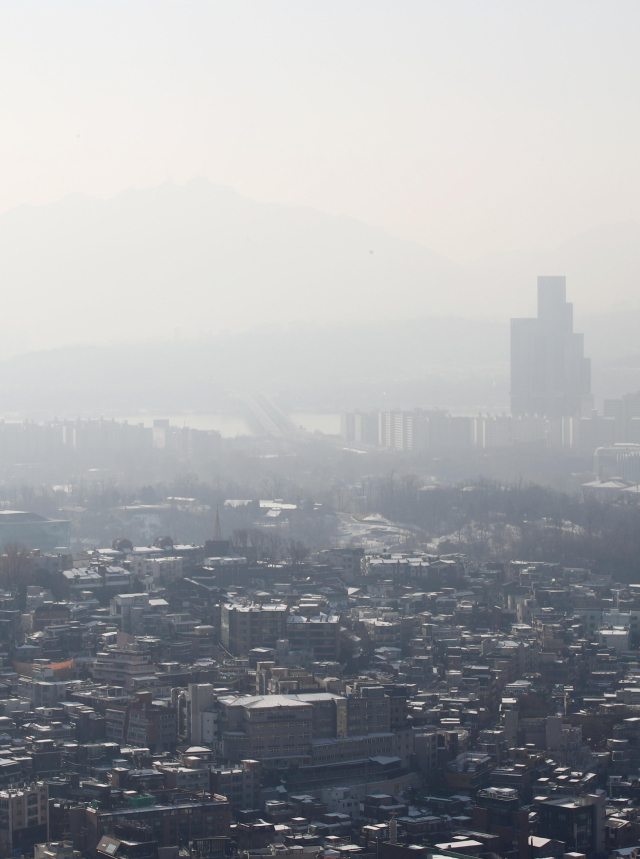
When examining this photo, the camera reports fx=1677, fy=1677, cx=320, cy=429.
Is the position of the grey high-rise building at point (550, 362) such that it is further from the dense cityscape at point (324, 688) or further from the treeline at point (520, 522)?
the dense cityscape at point (324, 688)

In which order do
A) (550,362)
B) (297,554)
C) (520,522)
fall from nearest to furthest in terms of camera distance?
1. (297,554)
2. (520,522)
3. (550,362)

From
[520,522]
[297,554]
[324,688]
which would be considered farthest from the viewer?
[520,522]

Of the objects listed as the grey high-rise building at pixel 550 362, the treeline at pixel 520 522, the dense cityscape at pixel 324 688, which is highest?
the grey high-rise building at pixel 550 362

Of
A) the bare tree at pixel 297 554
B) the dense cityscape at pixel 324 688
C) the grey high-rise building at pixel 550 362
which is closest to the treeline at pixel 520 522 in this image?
the dense cityscape at pixel 324 688

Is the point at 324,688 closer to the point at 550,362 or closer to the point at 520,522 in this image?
the point at 520,522

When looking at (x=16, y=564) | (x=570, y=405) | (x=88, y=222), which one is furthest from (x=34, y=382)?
(x=16, y=564)

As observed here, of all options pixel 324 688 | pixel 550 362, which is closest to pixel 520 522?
pixel 324 688

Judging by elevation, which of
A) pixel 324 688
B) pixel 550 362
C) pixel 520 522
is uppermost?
pixel 550 362

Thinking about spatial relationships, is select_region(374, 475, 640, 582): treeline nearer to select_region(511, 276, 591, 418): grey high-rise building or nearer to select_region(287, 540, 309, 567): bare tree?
select_region(287, 540, 309, 567): bare tree
